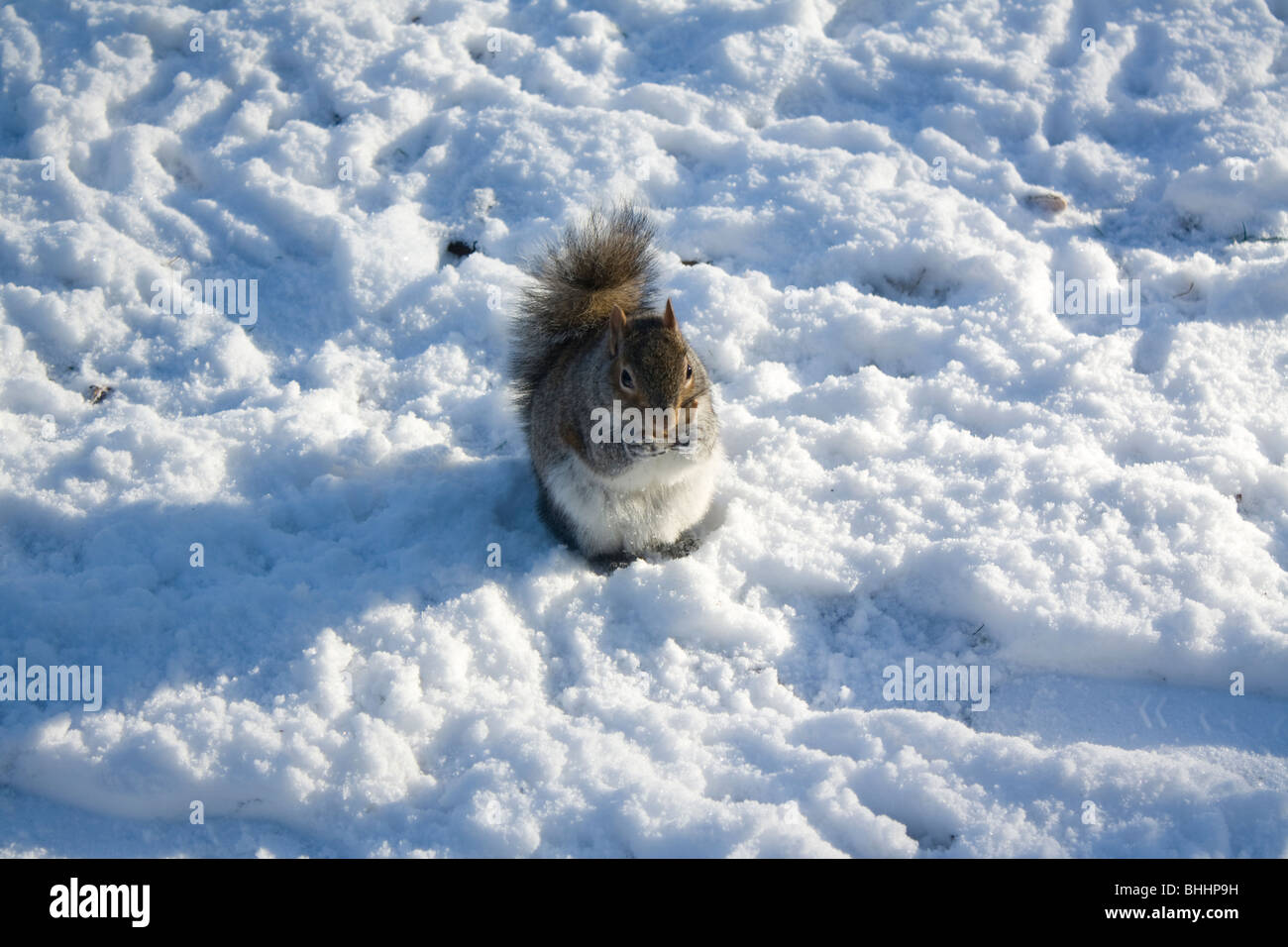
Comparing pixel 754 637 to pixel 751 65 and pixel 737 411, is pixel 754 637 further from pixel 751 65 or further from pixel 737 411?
pixel 751 65

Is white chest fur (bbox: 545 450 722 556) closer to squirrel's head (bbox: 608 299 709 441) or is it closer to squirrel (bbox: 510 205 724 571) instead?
squirrel (bbox: 510 205 724 571)

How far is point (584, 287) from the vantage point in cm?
330

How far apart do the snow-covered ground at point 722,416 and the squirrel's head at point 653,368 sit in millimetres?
601

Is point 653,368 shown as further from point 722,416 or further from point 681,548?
point 722,416

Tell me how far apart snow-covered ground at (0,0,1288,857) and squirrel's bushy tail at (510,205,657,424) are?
1.58 ft

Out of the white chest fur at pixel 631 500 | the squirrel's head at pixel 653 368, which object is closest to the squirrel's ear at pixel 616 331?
the squirrel's head at pixel 653 368

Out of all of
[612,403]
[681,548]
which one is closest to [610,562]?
[681,548]

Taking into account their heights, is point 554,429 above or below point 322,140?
below

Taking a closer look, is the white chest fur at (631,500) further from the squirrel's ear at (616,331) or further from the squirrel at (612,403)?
the squirrel's ear at (616,331)

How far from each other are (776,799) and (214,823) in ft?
4.87

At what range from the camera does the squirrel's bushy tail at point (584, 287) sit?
3.26 metres

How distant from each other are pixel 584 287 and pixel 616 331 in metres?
0.58
